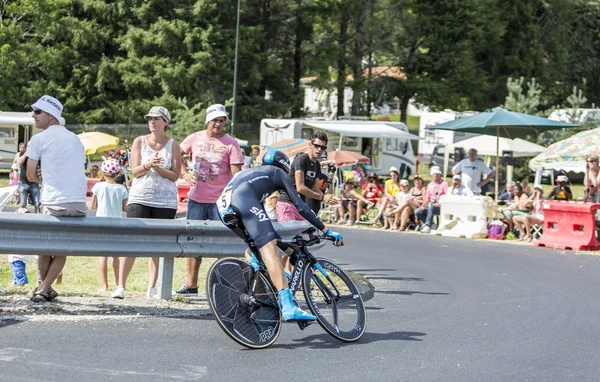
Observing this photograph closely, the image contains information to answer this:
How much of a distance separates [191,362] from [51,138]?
273 centimetres

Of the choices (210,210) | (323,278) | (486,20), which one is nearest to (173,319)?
(323,278)

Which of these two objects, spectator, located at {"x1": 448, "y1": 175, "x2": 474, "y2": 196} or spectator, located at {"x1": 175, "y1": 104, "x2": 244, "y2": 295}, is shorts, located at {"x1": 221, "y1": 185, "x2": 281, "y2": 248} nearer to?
spectator, located at {"x1": 175, "y1": 104, "x2": 244, "y2": 295}

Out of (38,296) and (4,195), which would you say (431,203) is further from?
(38,296)

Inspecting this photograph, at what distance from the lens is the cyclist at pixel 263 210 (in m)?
7.76

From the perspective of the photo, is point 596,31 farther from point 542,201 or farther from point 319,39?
point 542,201

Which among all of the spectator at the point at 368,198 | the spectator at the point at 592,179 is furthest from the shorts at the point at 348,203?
the spectator at the point at 592,179

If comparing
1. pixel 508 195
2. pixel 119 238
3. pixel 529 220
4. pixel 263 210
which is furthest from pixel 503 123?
pixel 263 210

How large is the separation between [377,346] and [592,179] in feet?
46.0

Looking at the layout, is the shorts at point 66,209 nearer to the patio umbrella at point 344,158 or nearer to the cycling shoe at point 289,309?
the cycling shoe at point 289,309

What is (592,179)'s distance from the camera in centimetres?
2092

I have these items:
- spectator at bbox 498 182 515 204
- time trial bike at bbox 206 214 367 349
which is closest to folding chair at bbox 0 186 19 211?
time trial bike at bbox 206 214 367 349

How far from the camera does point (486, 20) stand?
59188 mm

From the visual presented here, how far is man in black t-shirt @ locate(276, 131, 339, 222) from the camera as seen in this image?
36.1 ft

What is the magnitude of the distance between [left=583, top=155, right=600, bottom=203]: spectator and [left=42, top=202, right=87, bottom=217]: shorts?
14.3 metres
